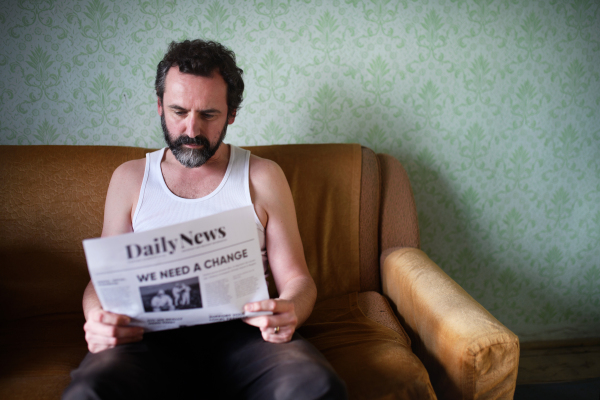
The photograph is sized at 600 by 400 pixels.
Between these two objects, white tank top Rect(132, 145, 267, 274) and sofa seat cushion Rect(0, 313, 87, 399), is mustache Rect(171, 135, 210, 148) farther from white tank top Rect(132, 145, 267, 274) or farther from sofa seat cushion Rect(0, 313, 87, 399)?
sofa seat cushion Rect(0, 313, 87, 399)

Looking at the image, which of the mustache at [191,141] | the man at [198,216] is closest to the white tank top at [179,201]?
the man at [198,216]

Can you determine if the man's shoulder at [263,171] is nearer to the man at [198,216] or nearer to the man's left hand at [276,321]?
the man at [198,216]

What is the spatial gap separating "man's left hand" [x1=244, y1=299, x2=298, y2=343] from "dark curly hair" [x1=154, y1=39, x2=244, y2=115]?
1.92 ft

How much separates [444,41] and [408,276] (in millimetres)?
1035

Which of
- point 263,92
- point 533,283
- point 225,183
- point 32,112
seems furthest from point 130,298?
point 533,283

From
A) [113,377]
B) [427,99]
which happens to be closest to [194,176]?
[113,377]

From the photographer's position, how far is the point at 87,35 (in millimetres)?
1430

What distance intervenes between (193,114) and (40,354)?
77 centimetres

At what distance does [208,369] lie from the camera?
90cm

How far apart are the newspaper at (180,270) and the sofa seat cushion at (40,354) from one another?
35cm

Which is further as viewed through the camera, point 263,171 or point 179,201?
point 263,171

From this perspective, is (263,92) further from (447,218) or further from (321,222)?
(447,218)

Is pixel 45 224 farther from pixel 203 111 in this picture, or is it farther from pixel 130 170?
pixel 203 111

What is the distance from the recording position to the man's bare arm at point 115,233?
2.48ft
